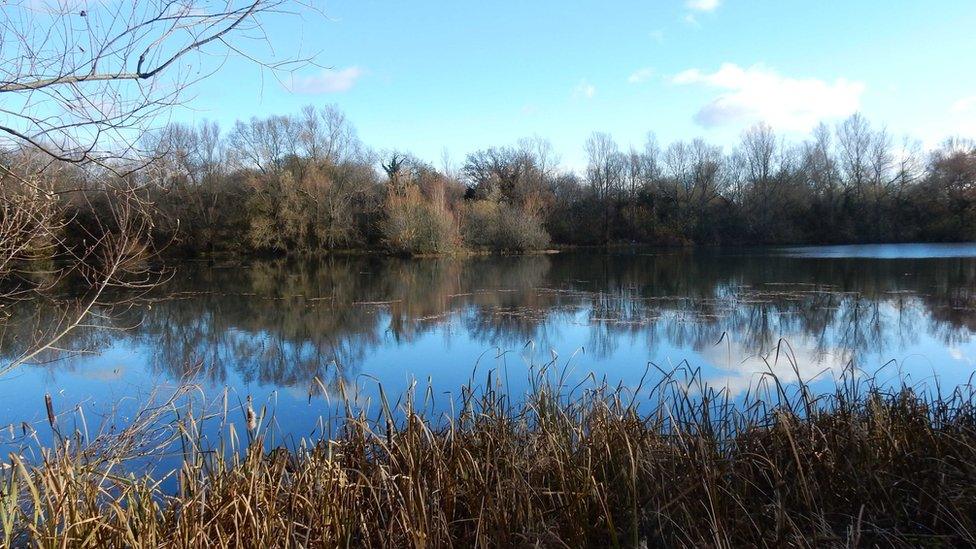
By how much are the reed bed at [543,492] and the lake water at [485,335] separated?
0.57 meters

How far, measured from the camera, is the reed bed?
2.20 m

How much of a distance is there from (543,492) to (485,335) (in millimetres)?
7258

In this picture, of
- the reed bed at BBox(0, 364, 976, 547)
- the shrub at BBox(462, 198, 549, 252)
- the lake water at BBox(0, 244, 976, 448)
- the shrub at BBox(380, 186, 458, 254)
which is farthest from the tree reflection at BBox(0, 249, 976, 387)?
the shrub at BBox(462, 198, 549, 252)

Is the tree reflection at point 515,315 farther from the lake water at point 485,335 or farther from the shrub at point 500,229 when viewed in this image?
the shrub at point 500,229

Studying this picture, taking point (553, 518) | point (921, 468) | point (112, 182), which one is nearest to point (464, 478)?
point (553, 518)

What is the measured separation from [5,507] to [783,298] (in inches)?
543

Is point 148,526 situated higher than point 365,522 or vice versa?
point 148,526

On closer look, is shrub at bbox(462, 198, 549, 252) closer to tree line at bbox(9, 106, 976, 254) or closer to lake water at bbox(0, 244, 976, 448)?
tree line at bbox(9, 106, 976, 254)

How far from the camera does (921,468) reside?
9.68 feet

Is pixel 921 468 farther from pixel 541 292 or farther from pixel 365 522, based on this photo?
pixel 541 292

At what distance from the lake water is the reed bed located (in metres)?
0.57

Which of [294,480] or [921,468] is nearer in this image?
[294,480]

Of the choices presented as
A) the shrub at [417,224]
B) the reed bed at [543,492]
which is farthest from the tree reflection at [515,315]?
the shrub at [417,224]

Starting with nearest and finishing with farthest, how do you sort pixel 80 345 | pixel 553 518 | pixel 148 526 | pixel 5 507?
pixel 5 507, pixel 148 526, pixel 553 518, pixel 80 345
